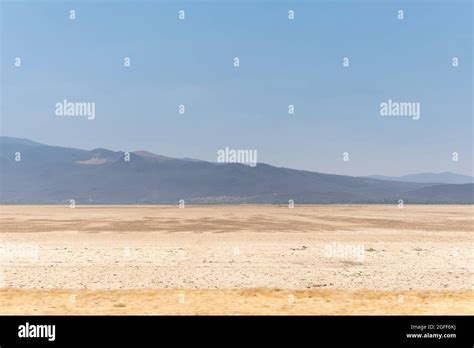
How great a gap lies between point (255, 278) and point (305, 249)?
10995 millimetres

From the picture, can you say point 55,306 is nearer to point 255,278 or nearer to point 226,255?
point 255,278

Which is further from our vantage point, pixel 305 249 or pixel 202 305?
pixel 305 249
